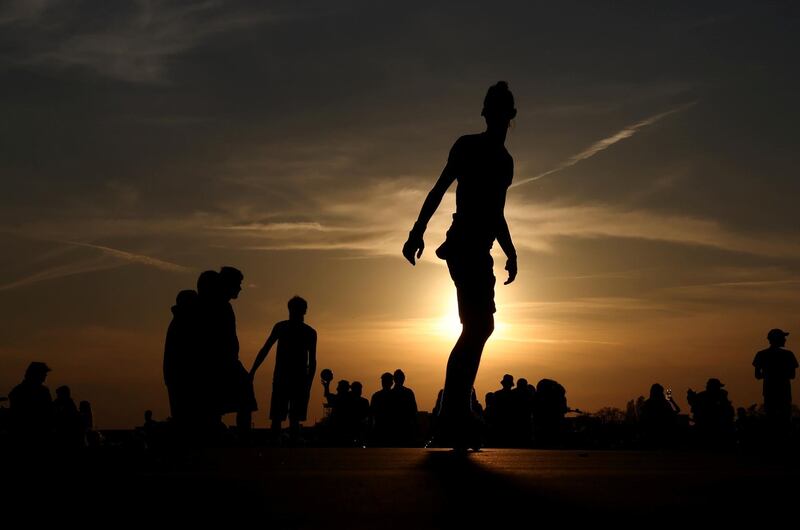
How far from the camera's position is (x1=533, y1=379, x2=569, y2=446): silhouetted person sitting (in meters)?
13.9

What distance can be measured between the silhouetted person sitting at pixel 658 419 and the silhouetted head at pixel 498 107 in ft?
25.6

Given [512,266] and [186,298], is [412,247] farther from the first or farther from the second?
[186,298]

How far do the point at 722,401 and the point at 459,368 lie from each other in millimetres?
9697

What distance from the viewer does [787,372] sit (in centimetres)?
1759

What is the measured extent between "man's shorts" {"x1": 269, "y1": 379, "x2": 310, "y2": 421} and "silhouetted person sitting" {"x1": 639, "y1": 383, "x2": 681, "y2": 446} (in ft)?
15.0

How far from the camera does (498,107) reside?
8172 mm

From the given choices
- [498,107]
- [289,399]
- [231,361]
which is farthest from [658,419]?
[498,107]

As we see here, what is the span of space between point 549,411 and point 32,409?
6.07 m

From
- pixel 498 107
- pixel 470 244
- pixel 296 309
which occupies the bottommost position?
pixel 470 244

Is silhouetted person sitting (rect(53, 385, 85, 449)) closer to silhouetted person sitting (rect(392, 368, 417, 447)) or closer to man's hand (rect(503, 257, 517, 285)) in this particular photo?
silhouetted person sitting (rect(392, 368, 417, 447))

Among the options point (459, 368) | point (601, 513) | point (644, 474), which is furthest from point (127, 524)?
point (459, 368)

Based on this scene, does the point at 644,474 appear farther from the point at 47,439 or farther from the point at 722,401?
the point at 722,401

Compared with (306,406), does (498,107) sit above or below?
above

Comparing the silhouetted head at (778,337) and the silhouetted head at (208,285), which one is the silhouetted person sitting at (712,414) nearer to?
the silhouetted head at (778,337)
